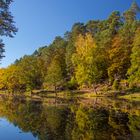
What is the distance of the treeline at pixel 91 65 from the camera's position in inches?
3275

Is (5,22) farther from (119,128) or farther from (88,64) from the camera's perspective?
(88,64)

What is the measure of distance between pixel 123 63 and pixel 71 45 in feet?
132

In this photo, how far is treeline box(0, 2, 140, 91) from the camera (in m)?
83.2

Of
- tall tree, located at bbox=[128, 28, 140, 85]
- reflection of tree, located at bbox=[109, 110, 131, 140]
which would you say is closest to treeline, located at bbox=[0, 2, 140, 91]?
tall tree, located at bbox=[128, 28, 140, 85]

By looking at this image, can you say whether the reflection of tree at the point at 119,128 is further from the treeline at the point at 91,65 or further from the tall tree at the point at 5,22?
the treeline at the point at 91,65

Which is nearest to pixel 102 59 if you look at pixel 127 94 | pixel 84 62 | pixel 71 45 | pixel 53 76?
pixel 84 62

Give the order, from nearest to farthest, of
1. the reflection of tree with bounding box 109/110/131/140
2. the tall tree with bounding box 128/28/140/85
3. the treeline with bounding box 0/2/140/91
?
the reflection of tree with bounding box 109/110/131/140 < the tall tree with bounding box 128/28/140/85 < the treeline with bounding box 0/2/140/91

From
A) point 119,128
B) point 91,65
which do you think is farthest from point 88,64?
point 119,128

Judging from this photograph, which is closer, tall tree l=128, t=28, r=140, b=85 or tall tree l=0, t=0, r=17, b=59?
tall tree l=0, t=0, r=17, b=59

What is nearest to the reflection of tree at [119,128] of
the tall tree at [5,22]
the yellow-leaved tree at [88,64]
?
the tall tree at [5,22]

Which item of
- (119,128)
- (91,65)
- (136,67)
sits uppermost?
(91,65)

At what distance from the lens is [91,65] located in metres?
83.4

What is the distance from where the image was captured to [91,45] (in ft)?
283

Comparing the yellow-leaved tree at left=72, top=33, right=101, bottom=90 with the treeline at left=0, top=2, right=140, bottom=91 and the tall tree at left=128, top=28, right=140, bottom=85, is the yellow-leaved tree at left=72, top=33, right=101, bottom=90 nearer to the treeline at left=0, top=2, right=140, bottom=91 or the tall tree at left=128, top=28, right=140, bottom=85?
the treeline at left=0, top=2, right=140, bottom=91
